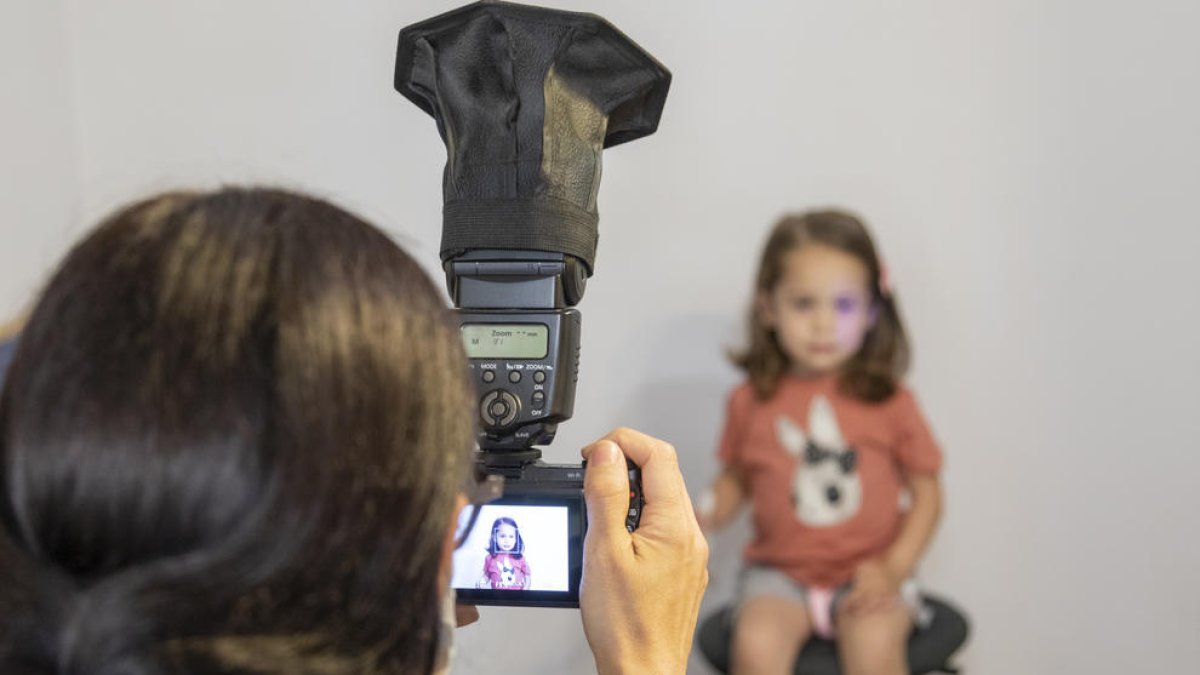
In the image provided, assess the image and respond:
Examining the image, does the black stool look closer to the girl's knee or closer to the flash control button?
the girl's knee

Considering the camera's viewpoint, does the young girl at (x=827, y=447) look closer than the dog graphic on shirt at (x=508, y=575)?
No

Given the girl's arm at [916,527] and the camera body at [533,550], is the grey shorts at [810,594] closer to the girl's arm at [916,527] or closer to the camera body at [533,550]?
the girl's arm at [916,527]

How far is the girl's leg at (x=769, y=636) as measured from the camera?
1.73 meters

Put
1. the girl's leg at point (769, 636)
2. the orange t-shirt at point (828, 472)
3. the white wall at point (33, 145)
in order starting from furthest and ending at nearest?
1. the white wall at point (33, 145)
2. the orange t-shirt at point (828, 472)
3. the girl's leg at point (769, 636)

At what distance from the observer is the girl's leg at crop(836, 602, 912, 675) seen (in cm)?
167

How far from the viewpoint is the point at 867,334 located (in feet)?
6.30

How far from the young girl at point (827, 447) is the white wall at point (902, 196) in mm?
165

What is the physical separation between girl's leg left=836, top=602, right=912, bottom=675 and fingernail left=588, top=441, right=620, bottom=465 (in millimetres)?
1048

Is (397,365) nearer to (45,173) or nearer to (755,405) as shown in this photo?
(755,405)

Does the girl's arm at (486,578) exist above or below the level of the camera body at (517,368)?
below

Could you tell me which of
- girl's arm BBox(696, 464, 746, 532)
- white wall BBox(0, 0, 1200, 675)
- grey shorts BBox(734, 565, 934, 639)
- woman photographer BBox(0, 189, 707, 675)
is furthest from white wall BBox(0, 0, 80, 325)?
woman photographer BBox(0, 189, 707, 675)

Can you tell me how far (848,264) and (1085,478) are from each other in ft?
1.96

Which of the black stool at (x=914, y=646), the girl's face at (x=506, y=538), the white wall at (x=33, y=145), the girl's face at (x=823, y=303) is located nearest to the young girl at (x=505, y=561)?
the girl's face at (x=506, y=538)

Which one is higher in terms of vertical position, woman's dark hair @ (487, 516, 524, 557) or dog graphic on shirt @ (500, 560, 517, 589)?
woman's dark hair @ (487, 516, 524, 557)
